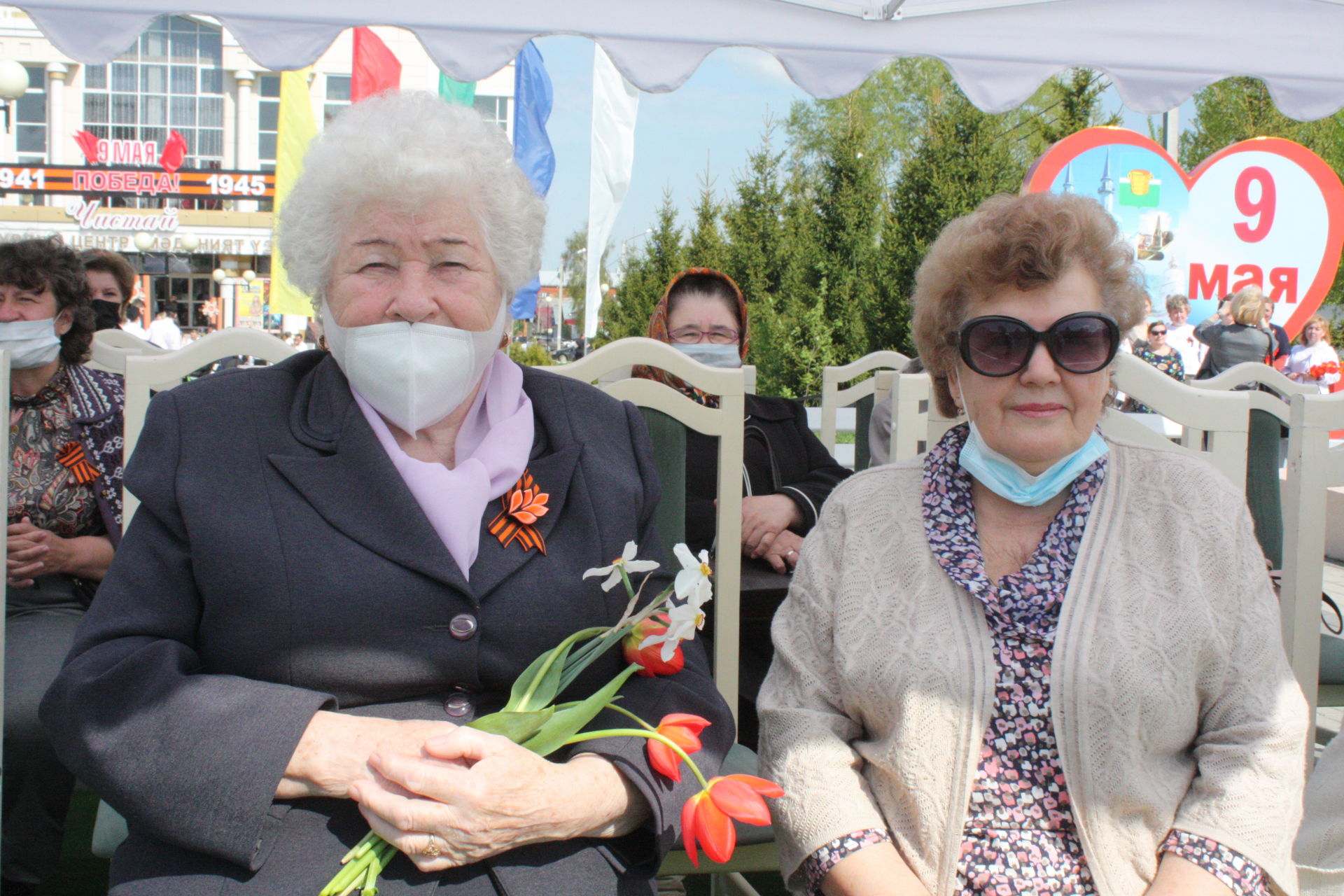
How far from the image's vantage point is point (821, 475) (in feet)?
9.96

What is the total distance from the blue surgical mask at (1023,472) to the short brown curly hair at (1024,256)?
19 centimetres

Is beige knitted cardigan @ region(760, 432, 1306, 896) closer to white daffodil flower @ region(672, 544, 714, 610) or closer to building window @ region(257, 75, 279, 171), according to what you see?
white daffodil flower @ region(672, 544, 714, 610)

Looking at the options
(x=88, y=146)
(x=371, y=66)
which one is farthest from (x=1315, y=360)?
(x=88, y=146)

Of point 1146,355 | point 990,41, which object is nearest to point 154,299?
point 1146,355

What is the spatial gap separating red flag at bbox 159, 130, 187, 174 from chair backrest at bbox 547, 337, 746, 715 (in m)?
39.7

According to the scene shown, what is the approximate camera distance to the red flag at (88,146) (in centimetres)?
3519

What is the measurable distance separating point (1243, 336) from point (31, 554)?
9.83 meters

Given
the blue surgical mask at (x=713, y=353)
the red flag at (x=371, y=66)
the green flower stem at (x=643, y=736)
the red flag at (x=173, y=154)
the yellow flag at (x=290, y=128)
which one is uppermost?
the red flag at (x=173, y=154)

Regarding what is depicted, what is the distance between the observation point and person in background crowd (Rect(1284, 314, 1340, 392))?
11.8 meters

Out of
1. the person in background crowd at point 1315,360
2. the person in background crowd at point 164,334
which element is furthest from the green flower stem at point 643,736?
the person in background crowd at point 164,334

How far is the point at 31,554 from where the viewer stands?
2264 mm

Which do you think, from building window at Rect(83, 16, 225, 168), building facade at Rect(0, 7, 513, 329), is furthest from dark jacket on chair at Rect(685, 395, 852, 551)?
building window at Rect(83, 16, 225, 168)

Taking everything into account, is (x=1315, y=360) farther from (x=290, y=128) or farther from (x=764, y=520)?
(x=764, y=520)

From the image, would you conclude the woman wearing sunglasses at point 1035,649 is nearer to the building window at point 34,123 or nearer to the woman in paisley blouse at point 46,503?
the woman in paisley blouse at point 46,503
